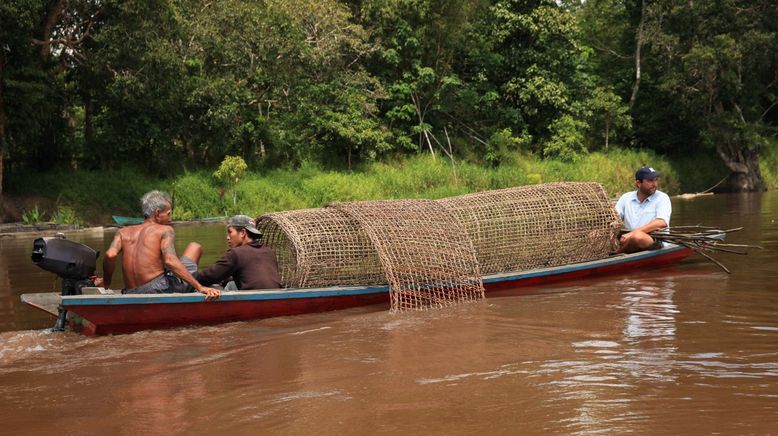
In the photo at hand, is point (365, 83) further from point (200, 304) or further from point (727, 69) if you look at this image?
point (200, 304)

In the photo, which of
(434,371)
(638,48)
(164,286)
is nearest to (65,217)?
(164,286)

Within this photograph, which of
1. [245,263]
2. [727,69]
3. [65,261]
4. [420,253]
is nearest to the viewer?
[65,261]

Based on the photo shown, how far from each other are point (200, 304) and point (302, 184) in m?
18.1

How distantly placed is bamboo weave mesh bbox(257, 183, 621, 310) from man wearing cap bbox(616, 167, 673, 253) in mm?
266

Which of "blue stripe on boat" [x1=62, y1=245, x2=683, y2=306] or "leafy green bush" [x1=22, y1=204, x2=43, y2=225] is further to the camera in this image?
"leafy green bush" [x1=22, y1=204, x2=43, y2=225]

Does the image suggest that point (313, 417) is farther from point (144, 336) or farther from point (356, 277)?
point (356, 277)

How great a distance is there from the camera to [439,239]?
840 cm

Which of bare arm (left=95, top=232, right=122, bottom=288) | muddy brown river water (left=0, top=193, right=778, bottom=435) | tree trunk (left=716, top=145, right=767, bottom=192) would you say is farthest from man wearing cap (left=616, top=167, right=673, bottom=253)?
tree trunk (left=716, top=145, right=767, bottom=192)

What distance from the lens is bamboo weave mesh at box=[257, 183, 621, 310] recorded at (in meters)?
8.02

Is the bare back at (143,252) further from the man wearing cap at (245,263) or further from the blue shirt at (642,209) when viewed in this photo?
the blue shirt at (642,209)

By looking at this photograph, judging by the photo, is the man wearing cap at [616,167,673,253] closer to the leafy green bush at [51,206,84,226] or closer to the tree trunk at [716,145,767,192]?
the leafy green bush at [51,206,84,226]

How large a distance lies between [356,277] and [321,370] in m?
2.66

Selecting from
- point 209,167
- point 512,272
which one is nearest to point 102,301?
point 512,272

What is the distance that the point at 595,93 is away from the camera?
30.9m
